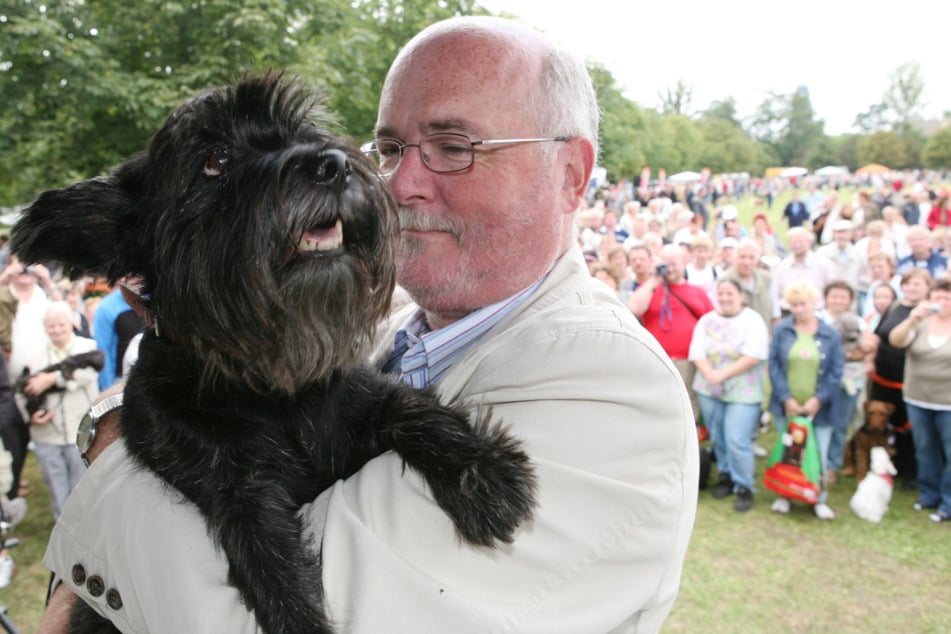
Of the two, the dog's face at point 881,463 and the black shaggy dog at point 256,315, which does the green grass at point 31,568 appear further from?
the dog's face at point 881,463

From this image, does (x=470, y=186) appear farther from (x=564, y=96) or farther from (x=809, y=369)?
(x=809, y=369)

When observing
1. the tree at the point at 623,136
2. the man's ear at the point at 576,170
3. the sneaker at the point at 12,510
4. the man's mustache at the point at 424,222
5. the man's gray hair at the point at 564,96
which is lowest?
the tree at the point at 623,136

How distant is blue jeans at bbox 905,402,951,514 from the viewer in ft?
22.9

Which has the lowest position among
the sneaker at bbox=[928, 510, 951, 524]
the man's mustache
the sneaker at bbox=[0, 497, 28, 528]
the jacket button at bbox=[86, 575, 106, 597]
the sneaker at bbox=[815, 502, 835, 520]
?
the sneaker at bbox=[815, 502, 835, 520]

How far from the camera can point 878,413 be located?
766 cm

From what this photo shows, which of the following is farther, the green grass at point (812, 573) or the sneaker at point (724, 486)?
the sneaker at point (724, 486)

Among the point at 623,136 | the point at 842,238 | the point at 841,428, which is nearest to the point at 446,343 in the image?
the point at 841,428

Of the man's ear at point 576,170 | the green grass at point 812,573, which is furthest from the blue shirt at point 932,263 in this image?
the man's ear at point 576,170

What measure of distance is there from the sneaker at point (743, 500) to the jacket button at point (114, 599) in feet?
21.7

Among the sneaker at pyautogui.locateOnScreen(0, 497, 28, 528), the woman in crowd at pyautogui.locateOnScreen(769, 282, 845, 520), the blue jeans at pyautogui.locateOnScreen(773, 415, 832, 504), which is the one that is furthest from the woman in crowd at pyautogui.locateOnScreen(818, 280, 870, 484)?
the sneaker at pyautogui.locateOnScreen(0, 497, 28, 528)

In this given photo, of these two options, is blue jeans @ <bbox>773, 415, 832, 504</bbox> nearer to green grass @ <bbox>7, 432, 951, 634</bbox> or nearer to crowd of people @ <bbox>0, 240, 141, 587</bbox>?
green grass @ <bbox>7, 432, 951, 634</bbox>

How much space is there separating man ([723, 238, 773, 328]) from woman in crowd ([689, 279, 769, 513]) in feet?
4.50

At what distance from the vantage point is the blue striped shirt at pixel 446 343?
2.10 meters

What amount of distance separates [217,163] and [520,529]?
1111 mm
